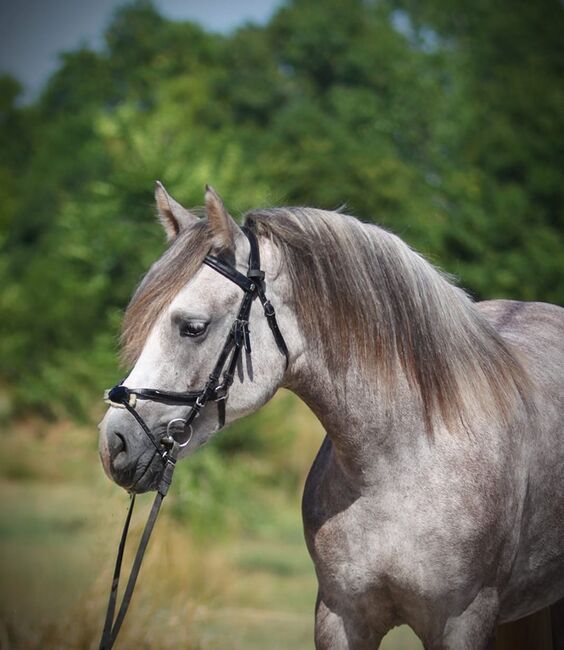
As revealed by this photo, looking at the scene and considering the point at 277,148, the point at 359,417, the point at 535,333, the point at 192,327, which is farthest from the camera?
the point at 277,148

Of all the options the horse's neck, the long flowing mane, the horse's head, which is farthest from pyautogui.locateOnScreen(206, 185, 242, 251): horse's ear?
the horse's neck

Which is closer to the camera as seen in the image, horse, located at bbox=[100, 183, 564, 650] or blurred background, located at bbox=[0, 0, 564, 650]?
horse, located at bbox=[100, 183, 564, 650]

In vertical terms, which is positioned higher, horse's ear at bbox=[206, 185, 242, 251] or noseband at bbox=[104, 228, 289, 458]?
horse's ear at bbox=[206, 185, 242, 251]

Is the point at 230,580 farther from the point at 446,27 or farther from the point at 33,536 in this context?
the point at 446,27

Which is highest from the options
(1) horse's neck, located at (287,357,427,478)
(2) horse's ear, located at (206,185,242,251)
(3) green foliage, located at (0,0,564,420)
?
(3) green foliage, located at (0,0,564,420)

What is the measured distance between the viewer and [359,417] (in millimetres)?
3082

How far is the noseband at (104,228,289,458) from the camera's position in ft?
9.23

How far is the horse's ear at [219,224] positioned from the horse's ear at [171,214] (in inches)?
8.3

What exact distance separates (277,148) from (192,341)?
79.0 feet

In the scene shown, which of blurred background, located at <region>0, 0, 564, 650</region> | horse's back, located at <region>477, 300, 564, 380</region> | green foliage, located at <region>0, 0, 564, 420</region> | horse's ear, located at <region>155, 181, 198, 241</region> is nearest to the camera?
horse's ear, located at <region>155, 181, 198, 241</region>

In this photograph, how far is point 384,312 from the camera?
3.12 m

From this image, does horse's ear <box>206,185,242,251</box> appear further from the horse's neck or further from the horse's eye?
the horse's neck

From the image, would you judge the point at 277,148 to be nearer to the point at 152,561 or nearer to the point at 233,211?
the point at 152,561

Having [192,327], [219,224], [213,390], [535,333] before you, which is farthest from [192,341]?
[535,333]
